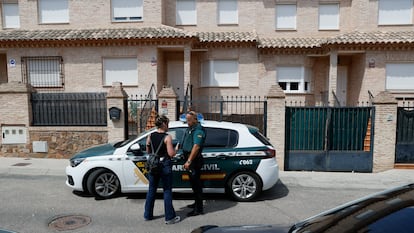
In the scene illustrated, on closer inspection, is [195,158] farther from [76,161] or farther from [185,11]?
[185,11]

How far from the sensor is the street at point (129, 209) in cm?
479

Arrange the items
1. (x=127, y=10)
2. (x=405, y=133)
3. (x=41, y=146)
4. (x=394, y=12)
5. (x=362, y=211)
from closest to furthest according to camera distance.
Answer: (x=362, y=211), (x=405, y=133), (x=41, y=146), (x=394, y=12), (x=127, y=10)

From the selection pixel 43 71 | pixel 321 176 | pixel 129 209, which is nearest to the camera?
pixel 129 209

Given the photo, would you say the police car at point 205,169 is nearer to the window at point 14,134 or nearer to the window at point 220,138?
the window at point 220,138

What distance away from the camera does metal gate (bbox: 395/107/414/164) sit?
8.69 meters

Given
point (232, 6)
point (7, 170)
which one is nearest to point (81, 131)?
point (7, 170)

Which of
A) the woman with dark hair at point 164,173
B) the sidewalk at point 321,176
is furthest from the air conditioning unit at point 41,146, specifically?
the woman with dark hair at point 164,173

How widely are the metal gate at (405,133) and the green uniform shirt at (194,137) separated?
22.4 feet

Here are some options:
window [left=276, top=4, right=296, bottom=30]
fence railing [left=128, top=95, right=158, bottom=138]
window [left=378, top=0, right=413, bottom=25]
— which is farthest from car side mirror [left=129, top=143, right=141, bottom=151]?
window [left=378, top=0, right=413, bottom=25]

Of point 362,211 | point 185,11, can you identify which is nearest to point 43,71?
point 185,11

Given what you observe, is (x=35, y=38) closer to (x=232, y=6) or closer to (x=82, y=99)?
(x=82, y=99)

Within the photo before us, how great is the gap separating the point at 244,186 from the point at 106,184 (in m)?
2.91

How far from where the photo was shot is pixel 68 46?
1423 centimetres

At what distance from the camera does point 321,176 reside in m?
8.25
